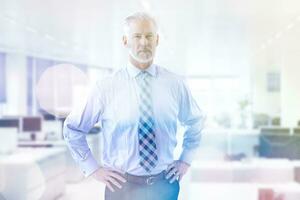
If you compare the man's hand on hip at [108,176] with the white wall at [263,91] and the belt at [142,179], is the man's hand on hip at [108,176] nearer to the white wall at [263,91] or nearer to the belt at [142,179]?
the belt at [142,179]

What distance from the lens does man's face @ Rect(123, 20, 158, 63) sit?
1699mm

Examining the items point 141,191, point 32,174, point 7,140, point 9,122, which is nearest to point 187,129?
point 141,191

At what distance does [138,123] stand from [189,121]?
18cm

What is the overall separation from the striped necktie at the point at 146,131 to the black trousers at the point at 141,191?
67mm

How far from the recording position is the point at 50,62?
11.4 feet

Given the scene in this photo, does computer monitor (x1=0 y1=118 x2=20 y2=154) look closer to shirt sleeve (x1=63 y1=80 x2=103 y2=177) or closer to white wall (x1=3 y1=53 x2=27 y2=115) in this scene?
white wall (x1=3 y1=53 x2=27 y2=115)

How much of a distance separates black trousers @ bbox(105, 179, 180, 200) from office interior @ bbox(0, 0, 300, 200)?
5.2 inches

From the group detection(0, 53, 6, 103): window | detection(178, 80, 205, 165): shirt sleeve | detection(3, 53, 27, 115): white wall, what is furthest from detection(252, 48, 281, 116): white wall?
detection(178, 80, 205, 165): shirt sleeve

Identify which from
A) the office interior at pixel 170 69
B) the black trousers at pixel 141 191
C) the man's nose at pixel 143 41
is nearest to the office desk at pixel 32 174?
the office interior at pixel 170 69

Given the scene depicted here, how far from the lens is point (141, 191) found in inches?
68.0

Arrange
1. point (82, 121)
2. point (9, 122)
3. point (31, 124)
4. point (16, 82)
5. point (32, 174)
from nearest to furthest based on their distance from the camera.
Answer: point (82, 121)
point (32, 174)
point (9, 122)
point (31, 124)
point (16, 82)

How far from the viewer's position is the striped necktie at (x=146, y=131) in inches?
67.6

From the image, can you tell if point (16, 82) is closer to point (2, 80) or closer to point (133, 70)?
point (2, 80)

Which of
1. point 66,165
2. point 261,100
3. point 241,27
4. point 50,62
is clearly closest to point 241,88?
point 261,100
